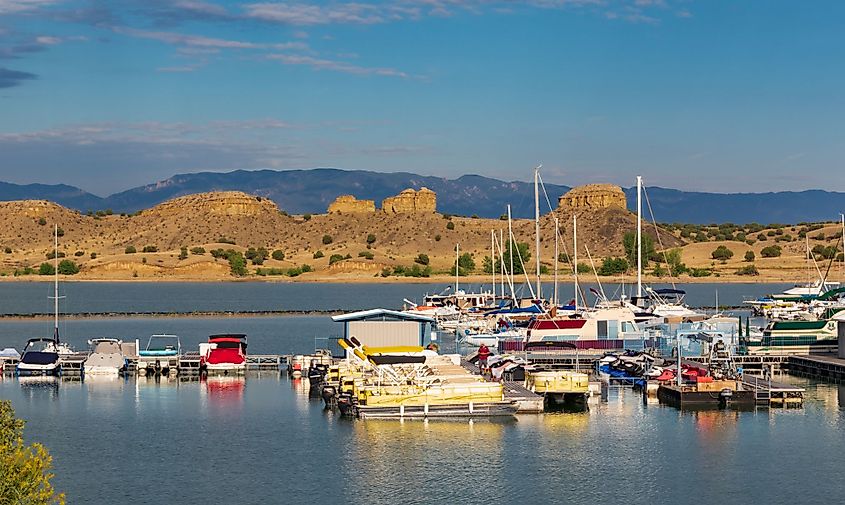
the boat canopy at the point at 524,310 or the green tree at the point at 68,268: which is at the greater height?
the green tree at the point at 68,268

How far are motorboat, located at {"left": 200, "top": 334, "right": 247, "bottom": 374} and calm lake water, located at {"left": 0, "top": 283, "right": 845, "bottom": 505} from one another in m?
4.75

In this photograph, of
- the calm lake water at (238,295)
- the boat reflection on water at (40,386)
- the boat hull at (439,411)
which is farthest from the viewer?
the calm lake water at (238,295)

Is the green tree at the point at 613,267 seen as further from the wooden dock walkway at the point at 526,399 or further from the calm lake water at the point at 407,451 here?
the wooden dock walkway at the point at 526,399

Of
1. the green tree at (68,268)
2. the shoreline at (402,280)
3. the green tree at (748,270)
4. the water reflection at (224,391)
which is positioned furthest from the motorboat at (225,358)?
the green tree at (68,268)

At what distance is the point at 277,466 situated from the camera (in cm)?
4019

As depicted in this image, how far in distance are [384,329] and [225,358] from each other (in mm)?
8789

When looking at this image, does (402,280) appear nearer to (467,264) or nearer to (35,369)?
(467,264)

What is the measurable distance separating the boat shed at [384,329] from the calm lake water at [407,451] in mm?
5314

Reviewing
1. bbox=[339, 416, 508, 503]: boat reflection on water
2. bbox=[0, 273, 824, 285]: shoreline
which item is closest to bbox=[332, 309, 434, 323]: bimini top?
bbox=[339, 416, 508, 503]: boat reflection on water

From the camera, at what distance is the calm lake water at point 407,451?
36.3 m

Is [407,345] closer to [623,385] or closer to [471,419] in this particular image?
[623,385]

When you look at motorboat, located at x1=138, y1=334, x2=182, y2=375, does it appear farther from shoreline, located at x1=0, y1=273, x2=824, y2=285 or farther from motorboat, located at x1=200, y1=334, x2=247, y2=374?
shoreline, located at x1=0, y1=273, x2=824, y2=285

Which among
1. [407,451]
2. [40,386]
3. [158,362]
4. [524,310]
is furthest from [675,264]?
[407,451]

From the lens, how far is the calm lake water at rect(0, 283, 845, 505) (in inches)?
1430
